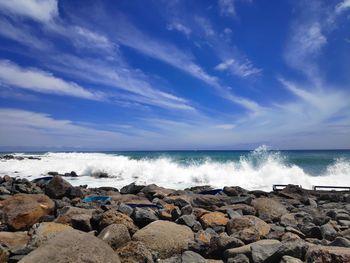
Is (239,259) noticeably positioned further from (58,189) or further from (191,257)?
(58,189)

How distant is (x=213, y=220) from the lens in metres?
7.37

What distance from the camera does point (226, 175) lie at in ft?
80.6

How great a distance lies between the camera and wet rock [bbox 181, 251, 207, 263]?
4.97 meters

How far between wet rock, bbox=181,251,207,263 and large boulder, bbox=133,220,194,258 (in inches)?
17.4

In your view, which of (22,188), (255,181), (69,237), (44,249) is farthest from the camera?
(255,181)

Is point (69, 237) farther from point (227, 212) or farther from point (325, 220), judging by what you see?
point (325, 220)

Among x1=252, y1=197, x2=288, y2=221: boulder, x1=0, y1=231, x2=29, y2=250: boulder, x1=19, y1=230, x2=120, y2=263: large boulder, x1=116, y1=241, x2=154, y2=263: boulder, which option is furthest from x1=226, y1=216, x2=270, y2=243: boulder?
x1=0, y1=231, x2=29, y2=250: boulder

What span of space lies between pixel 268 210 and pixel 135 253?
5.46m

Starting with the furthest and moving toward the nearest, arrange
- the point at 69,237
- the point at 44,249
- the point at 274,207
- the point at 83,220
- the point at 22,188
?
the point at 22,188, the point at 274,207, the point at 83,220, the point at 69,237, the point at 44,249

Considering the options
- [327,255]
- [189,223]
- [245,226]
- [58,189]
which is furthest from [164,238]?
[58,189]

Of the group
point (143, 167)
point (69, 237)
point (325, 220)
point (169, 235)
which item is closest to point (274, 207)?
point (325, 220)

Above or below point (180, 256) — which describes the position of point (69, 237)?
above

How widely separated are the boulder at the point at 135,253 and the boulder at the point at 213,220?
2347 millimetres

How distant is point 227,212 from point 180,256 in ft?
10.5
